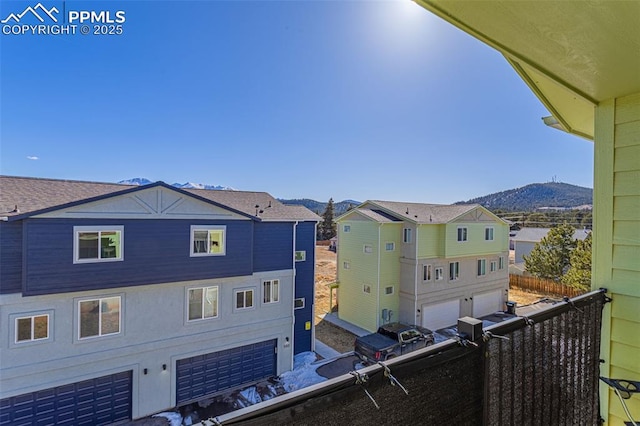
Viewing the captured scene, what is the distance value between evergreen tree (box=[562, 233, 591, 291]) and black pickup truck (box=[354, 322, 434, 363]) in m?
11.2

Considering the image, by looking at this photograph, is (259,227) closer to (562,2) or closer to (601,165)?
(601,165)

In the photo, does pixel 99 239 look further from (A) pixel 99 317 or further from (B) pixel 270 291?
(B) pixel 270 291

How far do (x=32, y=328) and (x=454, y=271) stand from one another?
15.1 m

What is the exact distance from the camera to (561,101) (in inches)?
102

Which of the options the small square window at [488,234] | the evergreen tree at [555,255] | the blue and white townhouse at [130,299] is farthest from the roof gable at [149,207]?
the evergreen tree at [555,255]

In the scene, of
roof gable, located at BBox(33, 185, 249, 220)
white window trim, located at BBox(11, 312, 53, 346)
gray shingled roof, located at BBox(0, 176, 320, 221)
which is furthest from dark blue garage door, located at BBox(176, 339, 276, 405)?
gray shingled roof, located at BBox(0, 176, 320, 221)

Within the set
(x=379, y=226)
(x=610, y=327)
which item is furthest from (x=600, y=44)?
(x=379, y=226)

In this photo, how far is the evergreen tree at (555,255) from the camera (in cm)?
1906

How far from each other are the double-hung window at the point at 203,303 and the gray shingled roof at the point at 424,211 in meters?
8.62

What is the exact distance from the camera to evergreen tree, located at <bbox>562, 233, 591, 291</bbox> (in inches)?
627

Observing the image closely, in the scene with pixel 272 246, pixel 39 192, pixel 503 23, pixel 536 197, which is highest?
pixel 536 197

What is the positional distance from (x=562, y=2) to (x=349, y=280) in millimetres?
14186

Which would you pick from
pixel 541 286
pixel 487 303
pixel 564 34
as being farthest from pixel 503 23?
pixel 541 286

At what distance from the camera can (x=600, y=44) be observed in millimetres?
1473
